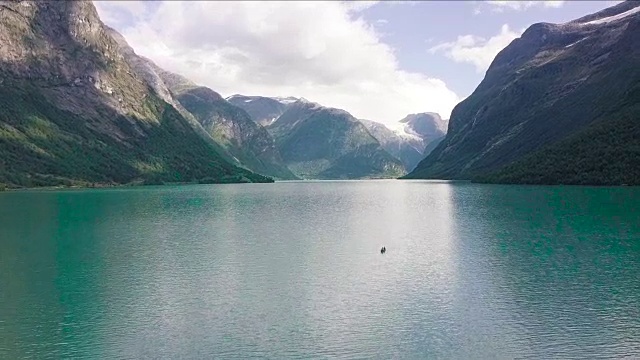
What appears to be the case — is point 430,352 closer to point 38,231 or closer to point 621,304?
point 621,304

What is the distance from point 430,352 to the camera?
38.0m

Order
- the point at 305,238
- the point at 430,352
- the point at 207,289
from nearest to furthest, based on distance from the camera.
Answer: the point at 430,352 < the point at 207,289 < the point at 305,238

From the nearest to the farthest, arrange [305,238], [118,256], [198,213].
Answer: [118,256] < [305,238] < [198,213]

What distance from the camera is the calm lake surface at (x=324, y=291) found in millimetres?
39719

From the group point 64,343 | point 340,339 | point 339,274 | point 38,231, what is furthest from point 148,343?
point 38,231

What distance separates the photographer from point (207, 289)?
2223 inches

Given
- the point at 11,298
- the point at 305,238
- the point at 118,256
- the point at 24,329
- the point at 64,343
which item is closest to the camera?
the point at 64,343

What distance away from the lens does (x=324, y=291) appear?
2183 inches

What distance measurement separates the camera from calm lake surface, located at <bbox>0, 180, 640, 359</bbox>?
3972 cm

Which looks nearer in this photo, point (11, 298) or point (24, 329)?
point (24, 329)

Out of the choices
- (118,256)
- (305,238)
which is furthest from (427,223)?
(118,256)

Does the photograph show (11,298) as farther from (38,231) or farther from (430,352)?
(38,231)

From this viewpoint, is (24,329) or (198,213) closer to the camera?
(24,329)

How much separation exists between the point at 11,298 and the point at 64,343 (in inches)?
629
